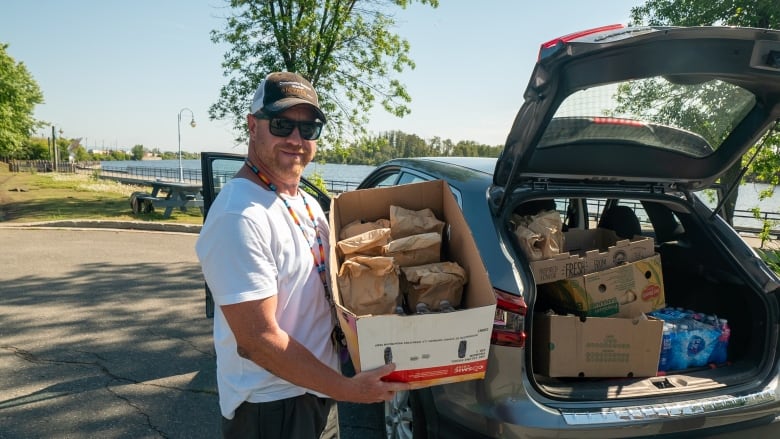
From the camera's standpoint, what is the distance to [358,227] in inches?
74.0

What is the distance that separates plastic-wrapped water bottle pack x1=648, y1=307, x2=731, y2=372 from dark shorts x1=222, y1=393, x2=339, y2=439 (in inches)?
71.0

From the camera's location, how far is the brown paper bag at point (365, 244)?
5.47 ft

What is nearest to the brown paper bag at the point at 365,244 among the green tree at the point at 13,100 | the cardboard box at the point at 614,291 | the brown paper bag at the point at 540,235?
the brown paper bag at the point at 540,235

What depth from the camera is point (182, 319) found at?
480cm

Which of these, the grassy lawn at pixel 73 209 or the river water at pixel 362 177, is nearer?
the river water at pixel 362 177

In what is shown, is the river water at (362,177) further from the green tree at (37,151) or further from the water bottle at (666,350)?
the green tree at (37,151)

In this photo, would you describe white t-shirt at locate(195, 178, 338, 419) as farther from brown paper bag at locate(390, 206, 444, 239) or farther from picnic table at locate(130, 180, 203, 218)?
picnic table at locate(130, 180, 203, 218)

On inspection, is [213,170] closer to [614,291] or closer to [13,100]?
[614,291]

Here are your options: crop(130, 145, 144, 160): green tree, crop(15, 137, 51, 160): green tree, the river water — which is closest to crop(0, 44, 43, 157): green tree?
the river water

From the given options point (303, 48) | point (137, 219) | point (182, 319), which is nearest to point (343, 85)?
point (303, 48)

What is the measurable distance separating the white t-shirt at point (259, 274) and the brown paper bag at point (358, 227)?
21cm

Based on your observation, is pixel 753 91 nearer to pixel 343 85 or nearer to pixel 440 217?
pixel 440 217

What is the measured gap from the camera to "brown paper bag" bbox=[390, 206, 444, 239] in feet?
6.24

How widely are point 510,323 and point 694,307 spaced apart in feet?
5.95
